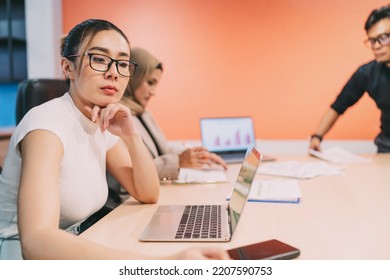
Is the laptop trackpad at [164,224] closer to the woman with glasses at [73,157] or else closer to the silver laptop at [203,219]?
the silver laptop at [203,219]

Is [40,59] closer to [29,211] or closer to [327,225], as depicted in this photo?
[29,211]

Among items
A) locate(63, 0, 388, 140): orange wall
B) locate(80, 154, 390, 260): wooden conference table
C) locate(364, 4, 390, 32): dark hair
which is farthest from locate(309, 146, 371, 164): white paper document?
locate(364, 4, 390, 32): dark hair

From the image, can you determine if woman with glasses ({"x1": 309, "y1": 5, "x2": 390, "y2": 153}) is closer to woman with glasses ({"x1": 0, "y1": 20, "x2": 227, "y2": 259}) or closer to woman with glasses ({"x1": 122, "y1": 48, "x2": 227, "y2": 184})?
woman with glasses ({"x1": 122, "y1": 48, "x2": 227, "y2": 184})

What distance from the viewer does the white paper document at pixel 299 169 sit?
1524mm

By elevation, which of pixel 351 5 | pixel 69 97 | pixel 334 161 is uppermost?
pixel 351 5

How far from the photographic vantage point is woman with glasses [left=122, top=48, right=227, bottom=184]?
156cm

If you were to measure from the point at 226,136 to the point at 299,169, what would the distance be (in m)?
→ 0.52

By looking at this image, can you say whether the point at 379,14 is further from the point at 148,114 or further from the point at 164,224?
the point at 164,224

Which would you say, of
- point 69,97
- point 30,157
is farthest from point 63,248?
point 69,97

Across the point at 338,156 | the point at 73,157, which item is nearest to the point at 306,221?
the point at 73,157

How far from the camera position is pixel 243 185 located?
35.4 inches

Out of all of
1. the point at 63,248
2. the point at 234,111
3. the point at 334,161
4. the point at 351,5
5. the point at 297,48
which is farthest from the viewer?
the point at 234,111

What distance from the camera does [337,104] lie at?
7.41 ft
